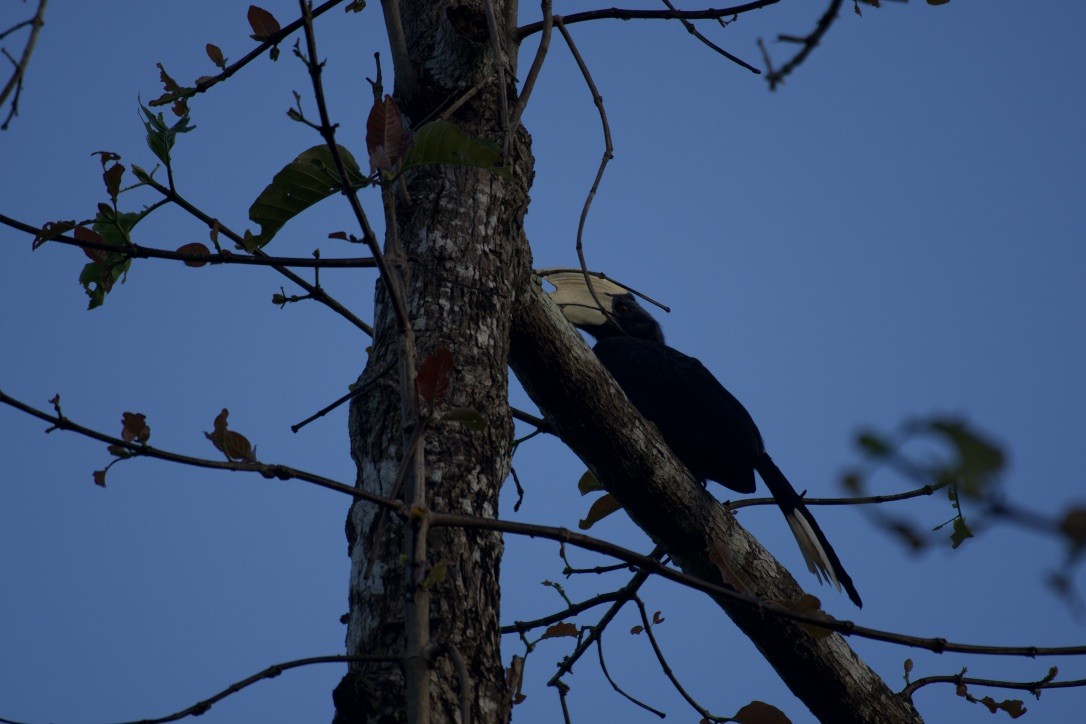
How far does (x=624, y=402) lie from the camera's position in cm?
286

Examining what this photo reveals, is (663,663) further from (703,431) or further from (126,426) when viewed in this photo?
(126,426)

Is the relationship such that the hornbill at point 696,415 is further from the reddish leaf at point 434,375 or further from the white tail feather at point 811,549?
the reddish leaf at point 434,375

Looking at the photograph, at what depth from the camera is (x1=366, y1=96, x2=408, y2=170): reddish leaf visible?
150cm

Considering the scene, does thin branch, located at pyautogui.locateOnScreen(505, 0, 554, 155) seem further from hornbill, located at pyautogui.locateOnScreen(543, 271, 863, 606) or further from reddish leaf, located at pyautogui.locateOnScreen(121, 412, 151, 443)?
hornbill, located at pyautogui.locateOnScreen(543, 271, 863, 606)

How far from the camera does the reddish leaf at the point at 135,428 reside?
4.45 ft

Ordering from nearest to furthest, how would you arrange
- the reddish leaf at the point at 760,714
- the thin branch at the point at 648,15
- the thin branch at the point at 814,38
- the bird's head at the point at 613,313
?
the thin branch at the point at 814,38 < the reddish leaf at the point at 760,714 < the thin branch at the point at 648,15 < the bird's head at the point at 613,313

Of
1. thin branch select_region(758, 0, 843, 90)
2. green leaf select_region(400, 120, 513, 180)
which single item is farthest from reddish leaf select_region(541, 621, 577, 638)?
thin branch select_region(758, 0, 843, 90)

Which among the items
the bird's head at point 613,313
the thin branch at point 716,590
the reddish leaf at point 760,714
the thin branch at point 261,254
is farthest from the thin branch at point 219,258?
A: the bird's head at point 613,313

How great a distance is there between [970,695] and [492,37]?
2451 mm

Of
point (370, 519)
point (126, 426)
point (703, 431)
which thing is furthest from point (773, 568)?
point (126, 426)

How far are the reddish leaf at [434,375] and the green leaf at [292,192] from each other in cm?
49

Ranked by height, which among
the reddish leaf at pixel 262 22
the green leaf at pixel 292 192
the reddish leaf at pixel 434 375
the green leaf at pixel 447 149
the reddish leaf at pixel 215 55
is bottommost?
the reddish leaf at pixel 434 375

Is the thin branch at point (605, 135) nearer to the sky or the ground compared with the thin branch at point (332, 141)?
nearer to the sky

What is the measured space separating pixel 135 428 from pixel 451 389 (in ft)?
2.29
